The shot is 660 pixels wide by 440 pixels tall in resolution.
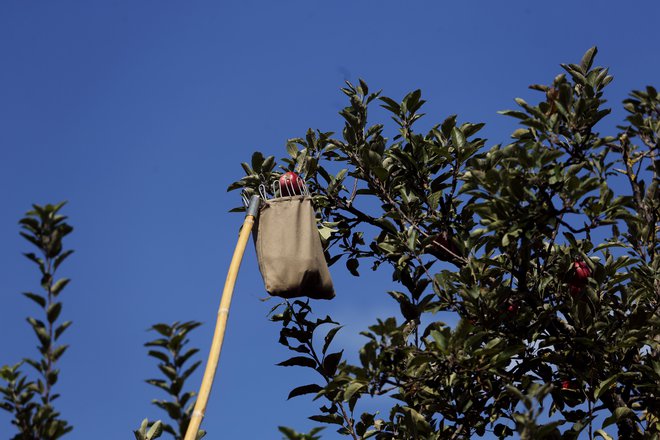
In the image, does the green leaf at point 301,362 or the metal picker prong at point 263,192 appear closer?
the green leaf at point 301,362

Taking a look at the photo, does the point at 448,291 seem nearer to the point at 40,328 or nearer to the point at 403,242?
the point at 403,242

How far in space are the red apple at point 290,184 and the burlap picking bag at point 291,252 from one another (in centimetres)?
25

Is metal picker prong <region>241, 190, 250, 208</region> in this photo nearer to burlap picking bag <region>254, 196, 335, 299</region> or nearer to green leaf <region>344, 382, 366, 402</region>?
burlap picking bag <region>254, 196, 335, 299</region>

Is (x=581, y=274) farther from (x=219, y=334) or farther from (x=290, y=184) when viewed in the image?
(x=219, y=334)

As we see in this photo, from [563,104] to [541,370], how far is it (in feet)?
4.57

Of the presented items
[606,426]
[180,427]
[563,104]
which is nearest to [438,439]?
[606,426]

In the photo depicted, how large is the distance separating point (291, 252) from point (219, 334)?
77cm

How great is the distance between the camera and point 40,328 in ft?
8.38

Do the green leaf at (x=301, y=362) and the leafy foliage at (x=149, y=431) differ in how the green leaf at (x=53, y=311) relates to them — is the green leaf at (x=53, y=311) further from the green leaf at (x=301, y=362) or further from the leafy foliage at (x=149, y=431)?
the green leaf at (x=301, y=362)

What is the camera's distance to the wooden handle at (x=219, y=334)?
340 centimetres

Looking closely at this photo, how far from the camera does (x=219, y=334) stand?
382 centimetres

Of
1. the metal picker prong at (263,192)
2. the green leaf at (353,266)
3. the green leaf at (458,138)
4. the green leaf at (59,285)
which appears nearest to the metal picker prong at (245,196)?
the metal picker prong at (263,192)

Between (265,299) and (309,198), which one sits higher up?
(309,198)

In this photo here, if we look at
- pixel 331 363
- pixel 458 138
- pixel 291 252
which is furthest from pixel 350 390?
pixel 458 138
